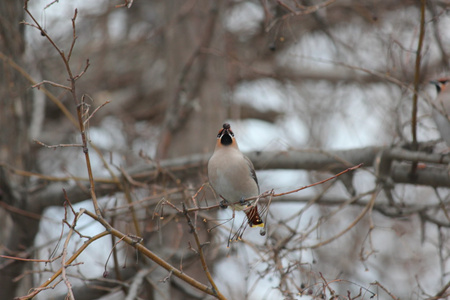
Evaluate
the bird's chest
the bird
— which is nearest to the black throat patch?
the bird's chest

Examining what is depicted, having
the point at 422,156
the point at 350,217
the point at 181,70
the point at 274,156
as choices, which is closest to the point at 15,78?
the point at 181,70

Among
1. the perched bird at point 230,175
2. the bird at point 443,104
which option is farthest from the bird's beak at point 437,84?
the perched bird at point 230,175

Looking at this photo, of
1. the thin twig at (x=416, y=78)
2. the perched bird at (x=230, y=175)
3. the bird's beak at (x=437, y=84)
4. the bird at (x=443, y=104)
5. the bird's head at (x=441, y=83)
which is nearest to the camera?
the thin twig at (x=416, y=78)

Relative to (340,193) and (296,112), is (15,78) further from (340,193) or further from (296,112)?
(340,193)

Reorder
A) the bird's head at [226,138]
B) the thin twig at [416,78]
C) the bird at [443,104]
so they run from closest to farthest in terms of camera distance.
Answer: the thin twig at [416,78], the bird's head at [226,138], the bird at [443,104]

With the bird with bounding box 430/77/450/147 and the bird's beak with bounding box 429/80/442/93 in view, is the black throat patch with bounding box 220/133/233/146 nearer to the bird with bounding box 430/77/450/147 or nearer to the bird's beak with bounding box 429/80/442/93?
the bird with bounding box 430/77/450/147

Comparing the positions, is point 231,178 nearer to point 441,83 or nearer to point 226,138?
point 226,138

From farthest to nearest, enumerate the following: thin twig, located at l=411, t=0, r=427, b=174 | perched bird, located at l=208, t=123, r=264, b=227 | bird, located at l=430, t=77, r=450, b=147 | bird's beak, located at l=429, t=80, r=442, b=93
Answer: bird's beak, located at l=429, t=80, r=442, b=93 < bird, located at l=430, t=77, r=450, b=147 < perched bird, located at l=208, t=123, r=264, b=227 < thin twig, located at l=411, t=0, r=427, b=174

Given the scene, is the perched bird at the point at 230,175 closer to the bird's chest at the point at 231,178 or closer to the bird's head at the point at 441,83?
the bird's chest at the point at 231,178

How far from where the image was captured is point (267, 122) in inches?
419

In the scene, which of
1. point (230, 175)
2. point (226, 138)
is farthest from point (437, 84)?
point (230, 175)

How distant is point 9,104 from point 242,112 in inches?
184

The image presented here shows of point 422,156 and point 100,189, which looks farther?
point 100,189

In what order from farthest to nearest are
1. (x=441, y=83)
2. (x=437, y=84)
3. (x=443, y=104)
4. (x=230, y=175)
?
(x=437, y=84), (x=441, y=83), (x=443, y=104), (x=230, y=175)
